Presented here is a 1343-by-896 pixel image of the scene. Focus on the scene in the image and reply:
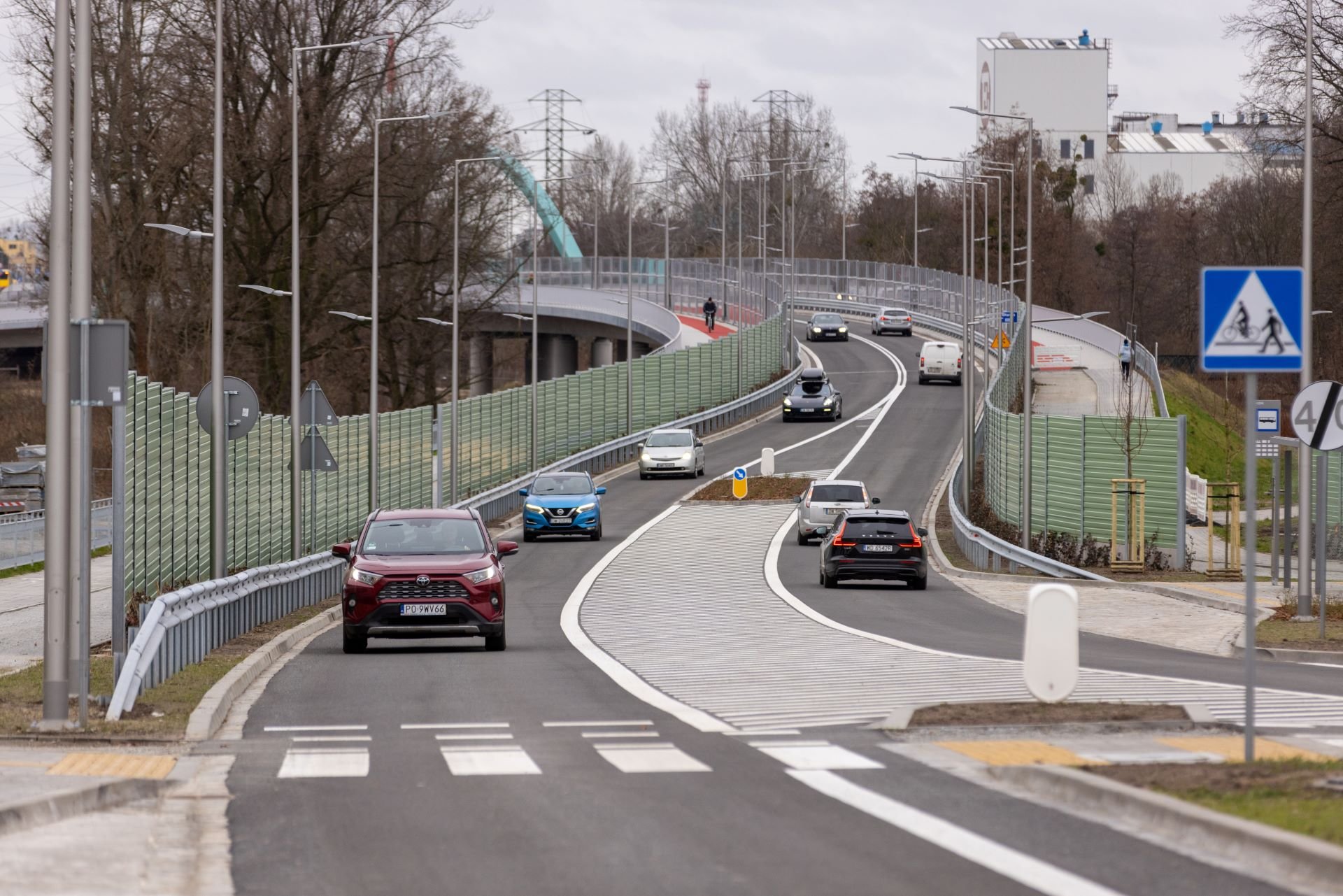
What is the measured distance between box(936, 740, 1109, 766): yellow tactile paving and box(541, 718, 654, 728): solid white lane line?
103 inches

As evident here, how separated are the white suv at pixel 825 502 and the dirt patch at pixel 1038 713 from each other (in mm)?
29093

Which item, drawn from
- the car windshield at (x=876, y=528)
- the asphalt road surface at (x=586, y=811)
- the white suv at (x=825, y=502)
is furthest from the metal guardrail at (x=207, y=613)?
the white suv at (x=825, y=502)

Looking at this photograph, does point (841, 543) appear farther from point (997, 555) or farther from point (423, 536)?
point (423, 536)

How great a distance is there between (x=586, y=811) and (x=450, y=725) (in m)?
4.64

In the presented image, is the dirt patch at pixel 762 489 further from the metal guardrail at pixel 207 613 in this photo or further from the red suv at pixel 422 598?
the red suv at pixel 422 598

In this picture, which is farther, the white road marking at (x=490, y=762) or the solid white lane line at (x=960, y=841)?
the white road marking at (x=490, y=762)

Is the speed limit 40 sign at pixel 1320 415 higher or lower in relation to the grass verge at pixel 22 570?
higher

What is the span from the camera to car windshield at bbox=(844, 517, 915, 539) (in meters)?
33.8

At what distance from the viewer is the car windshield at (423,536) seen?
22.8 meters

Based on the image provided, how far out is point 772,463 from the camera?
62156 mm

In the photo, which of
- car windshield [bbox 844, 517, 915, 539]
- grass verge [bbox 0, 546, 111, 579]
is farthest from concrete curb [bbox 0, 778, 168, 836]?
grass verge [bbox 0, 546, 111, 579]

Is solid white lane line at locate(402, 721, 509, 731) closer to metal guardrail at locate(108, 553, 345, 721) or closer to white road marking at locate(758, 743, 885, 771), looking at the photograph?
metal guardrail at locate(108, 553, 345, 721)

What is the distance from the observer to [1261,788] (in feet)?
32.2

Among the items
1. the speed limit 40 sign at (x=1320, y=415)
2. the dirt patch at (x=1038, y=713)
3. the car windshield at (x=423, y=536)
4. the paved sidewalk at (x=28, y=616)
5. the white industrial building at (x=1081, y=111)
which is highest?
the white industrial building at (x=1081, y=111)
